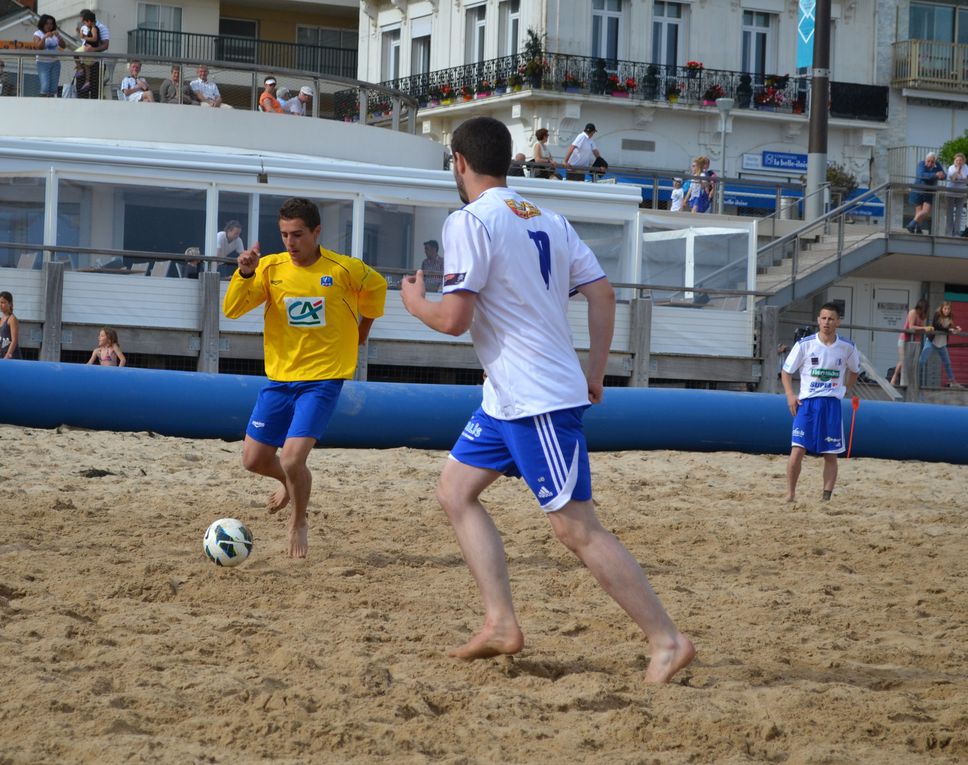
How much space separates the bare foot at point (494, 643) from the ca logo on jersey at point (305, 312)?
2.88m

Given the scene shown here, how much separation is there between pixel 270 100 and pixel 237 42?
80.8 feet

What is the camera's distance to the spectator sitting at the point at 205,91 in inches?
764

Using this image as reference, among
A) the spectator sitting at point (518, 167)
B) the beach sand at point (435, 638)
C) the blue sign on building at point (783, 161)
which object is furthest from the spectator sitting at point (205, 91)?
the blue sign on building at point (783, 161)

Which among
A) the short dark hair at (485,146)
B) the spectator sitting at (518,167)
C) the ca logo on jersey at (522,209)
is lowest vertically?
the ca logo on jersey at (522,209)

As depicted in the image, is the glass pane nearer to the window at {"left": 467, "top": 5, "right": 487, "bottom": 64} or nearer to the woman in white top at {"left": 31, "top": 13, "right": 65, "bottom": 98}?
the woman in white top at {"left": 31, "top": 13, "right": 65, "bottom": 98}

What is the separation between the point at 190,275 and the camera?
17125 millimetres

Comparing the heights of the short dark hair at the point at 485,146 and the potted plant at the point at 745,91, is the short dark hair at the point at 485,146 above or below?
below

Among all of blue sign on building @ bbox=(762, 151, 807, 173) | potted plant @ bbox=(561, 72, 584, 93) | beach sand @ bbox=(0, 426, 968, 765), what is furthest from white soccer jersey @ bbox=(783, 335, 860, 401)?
blue sign on building @ bbox=(762, 151, 807, 173)

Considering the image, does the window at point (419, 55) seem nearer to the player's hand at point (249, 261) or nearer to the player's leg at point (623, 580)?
the player's hand at point (249, 261)

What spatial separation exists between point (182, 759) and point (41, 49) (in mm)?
17511

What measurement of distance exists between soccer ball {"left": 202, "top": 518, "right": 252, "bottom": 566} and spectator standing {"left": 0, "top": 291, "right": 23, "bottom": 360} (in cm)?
960

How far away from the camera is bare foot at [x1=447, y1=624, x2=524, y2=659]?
16.3 feet

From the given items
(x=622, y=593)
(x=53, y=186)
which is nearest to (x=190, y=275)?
(x=53, y=186)

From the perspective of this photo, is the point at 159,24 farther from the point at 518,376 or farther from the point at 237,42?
the point at 518,376
